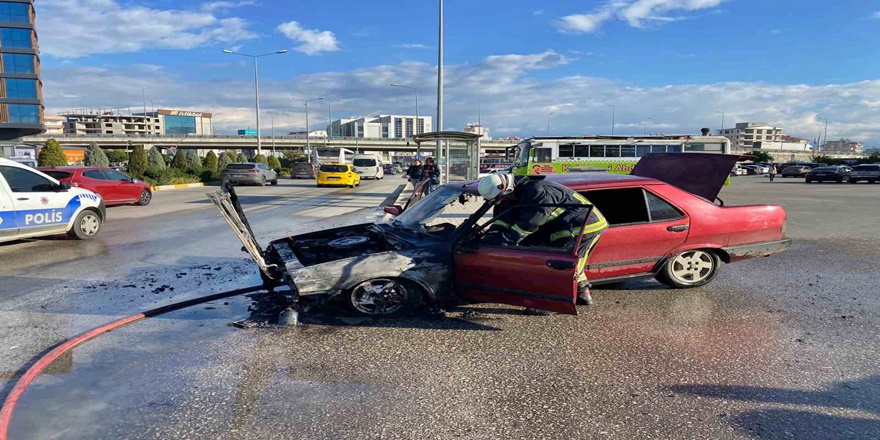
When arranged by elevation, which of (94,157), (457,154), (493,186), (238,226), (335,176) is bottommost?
(335,176)

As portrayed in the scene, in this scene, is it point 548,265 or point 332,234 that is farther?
point 332,234

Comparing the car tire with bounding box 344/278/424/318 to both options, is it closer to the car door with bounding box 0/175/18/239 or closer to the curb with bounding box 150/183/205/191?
the car door with bounding box 0/175/18/239

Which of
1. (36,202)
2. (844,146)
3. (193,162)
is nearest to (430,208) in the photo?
(36,202)

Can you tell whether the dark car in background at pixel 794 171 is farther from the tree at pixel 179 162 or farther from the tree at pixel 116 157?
the tree at pixel 116 157

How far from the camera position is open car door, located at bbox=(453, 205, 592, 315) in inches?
168

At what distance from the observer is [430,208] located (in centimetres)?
562

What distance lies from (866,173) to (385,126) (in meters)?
120

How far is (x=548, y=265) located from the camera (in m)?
4.31

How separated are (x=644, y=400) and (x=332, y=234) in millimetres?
3950

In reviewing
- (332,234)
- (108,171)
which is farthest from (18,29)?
(332,234)

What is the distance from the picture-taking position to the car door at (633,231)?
5.40 meters

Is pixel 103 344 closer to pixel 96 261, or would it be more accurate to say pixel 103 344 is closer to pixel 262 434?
pixel 262 434

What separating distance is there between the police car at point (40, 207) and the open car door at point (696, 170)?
10.1 m

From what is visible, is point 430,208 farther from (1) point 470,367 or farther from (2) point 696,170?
(2) point 696,170
